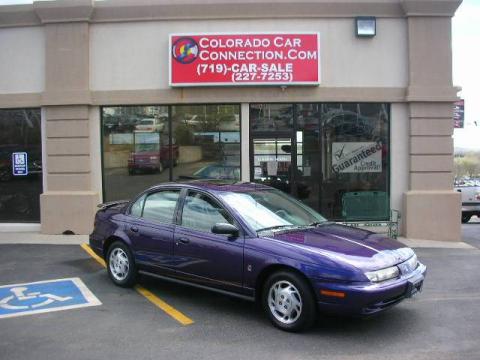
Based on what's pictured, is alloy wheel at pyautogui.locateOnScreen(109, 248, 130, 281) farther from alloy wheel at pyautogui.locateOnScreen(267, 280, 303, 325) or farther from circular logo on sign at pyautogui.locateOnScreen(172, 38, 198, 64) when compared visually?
circular logo on sign at pyautogui.locateOnScreen(172, 38, 198, 64)

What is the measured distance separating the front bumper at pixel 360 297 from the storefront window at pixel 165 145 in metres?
7.02

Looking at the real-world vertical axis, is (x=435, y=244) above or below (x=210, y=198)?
below

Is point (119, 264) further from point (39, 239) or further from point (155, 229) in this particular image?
point (39, 239)

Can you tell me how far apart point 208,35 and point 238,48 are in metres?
0.71

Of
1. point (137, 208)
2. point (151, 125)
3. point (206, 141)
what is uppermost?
point (151, 125)

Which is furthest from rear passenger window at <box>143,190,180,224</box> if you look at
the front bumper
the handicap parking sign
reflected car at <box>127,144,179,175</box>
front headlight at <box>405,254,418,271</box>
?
reflected car at <box>127,144,179,175</box>

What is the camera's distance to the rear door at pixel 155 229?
6441 mm

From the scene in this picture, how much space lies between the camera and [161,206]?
6.77 meters

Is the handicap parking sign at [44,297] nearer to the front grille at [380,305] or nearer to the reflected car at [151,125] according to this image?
the front grille at [380,305]

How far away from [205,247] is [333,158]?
6.56 metres

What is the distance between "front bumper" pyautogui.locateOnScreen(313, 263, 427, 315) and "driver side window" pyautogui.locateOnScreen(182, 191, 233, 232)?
1.42 meters

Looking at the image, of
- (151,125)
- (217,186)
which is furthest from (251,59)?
(217,186)

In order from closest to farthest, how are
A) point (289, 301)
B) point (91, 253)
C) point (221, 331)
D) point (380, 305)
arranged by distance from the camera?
point (380, 305)
point (289, 301)
point (221, 331)
point (91, 253)

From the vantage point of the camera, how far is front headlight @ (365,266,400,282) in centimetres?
504
